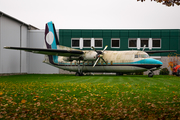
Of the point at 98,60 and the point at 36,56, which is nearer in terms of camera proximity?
the point at 98,60

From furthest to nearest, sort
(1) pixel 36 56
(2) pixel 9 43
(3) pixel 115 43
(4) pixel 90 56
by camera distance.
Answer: (1) pixel 36 56, (3) pixel 115 43, (2) pixel 9 43, (4) pixel 90 56

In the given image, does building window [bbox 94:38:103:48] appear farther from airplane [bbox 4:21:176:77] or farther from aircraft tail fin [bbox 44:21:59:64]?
airplane [bbox 4:21:176:77]

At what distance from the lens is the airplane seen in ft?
93.3

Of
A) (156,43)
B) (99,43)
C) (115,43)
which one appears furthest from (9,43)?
(156,43)

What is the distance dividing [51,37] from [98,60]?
948 cm

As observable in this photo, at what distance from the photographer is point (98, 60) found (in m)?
31.0

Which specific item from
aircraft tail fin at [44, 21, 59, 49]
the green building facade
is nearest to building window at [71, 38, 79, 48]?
the green building facade

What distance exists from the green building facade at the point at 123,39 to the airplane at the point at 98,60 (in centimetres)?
948

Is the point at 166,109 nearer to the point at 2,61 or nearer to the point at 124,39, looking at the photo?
the point at 2,61

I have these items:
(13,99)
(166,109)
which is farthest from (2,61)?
(166,109)

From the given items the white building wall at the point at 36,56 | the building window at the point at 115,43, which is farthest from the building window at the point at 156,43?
the white building wall at the point at 36,56

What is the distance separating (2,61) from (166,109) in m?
30.8

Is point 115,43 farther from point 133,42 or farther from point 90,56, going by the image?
point 90,56

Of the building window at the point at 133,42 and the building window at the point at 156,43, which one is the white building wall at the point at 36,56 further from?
the building window at the point at 156,43
